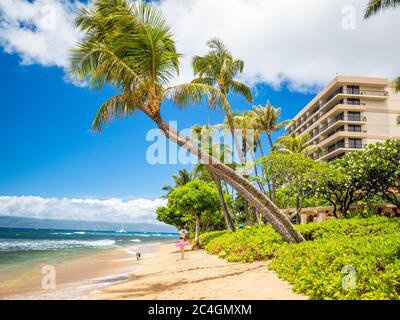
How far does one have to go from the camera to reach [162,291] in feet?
27.2

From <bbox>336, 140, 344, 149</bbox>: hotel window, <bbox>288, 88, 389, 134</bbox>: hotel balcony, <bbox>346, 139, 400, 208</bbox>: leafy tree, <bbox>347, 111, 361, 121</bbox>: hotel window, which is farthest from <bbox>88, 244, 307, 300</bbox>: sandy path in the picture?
<bbox>288, 88, 389, 134</bbox>: hotel balcony

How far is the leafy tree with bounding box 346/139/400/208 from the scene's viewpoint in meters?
17.7

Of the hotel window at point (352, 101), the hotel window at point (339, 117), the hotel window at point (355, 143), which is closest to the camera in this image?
the hotel window at point (355, 143)

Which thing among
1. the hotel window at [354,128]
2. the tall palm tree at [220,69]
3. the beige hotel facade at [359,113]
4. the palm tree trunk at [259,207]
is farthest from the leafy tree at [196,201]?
the hotel window at [354,128]

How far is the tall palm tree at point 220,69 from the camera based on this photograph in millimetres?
20312

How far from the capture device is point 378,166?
1797 centimetres

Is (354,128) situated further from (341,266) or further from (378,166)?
(341,266)

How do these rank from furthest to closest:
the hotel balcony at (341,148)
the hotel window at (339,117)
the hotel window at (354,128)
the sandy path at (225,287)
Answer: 1. the hotel window at (339,117)
2. the hotel window at (354,128)
3. the hotel balcony at (341,148)
4. the sandy path at (225,287)

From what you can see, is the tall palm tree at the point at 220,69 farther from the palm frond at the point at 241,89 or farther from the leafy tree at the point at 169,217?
the leafy tree at the point at 169,217

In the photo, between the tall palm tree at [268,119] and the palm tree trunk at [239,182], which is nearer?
the palm tree trunk at [239,182]

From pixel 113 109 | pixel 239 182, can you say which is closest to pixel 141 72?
pixel 113 109

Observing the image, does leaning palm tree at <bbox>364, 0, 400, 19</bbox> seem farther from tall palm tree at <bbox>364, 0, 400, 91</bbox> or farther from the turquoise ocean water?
the turquoise ocean water

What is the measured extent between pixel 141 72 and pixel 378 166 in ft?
48.5
